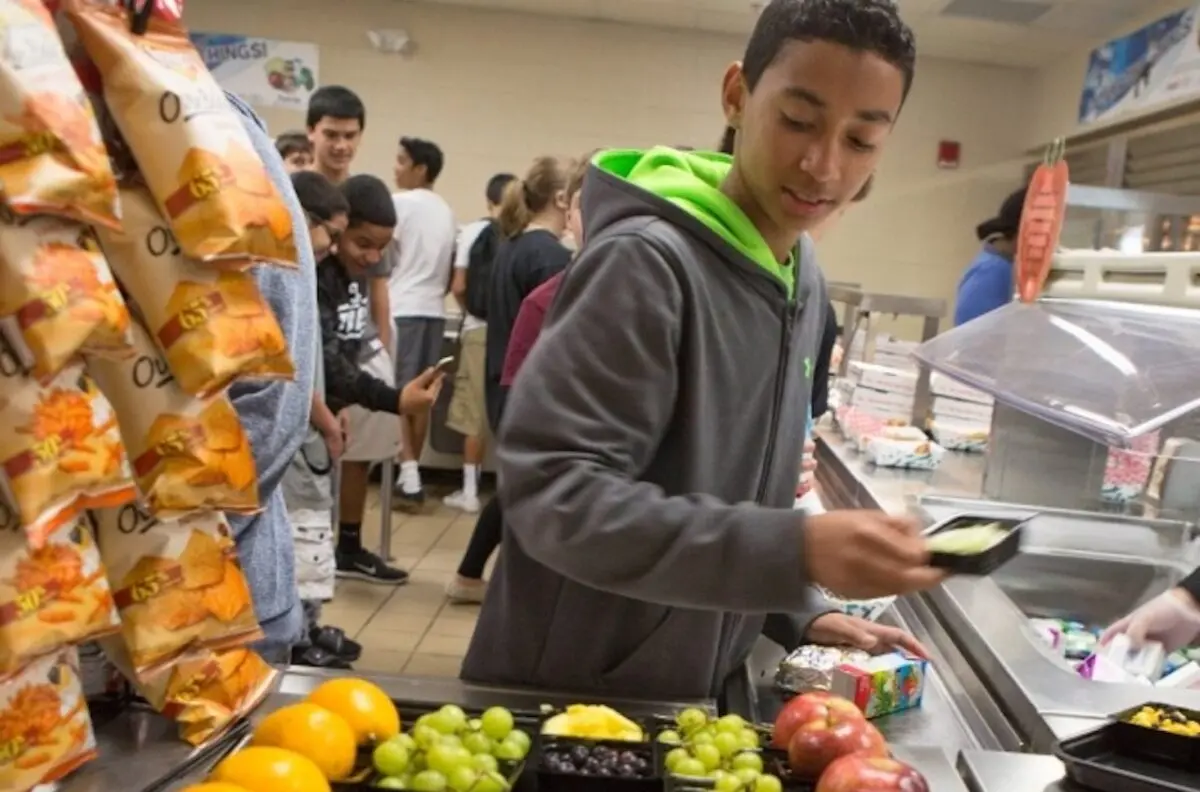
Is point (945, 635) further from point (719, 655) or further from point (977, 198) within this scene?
point (977, 198)

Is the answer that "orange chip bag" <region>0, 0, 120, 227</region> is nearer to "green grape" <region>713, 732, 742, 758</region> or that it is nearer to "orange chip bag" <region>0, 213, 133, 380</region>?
"orange chip bag" <region>0, 213, 133, 380</region>

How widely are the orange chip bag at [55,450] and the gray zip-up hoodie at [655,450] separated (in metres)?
0.40

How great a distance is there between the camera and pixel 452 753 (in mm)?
1058

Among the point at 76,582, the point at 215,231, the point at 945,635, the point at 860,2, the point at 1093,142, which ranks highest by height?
the point at 1093,142

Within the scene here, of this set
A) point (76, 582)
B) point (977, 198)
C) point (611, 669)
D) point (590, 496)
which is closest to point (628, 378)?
point (590, 496)

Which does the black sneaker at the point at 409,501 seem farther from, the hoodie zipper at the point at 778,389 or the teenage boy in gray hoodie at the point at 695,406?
the hoodie zipper at the point at 778,389

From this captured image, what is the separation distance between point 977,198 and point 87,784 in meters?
8.72

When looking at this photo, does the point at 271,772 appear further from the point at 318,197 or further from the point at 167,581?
the point at 318,197

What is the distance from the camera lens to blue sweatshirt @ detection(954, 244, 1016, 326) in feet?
14.5

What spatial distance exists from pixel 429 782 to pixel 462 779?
0.03 metres

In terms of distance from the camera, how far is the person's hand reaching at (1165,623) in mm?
1860

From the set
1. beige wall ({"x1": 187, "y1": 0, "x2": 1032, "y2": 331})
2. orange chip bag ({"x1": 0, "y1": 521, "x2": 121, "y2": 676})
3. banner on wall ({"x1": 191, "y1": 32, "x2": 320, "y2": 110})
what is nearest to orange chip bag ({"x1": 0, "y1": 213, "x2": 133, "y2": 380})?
orange chip bag ({"x1": 0, "y1": 521, "x2": 121, "y2": 676})

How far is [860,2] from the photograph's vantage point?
117 centimetres

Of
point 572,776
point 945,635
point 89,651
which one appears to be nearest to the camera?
point 572,776
